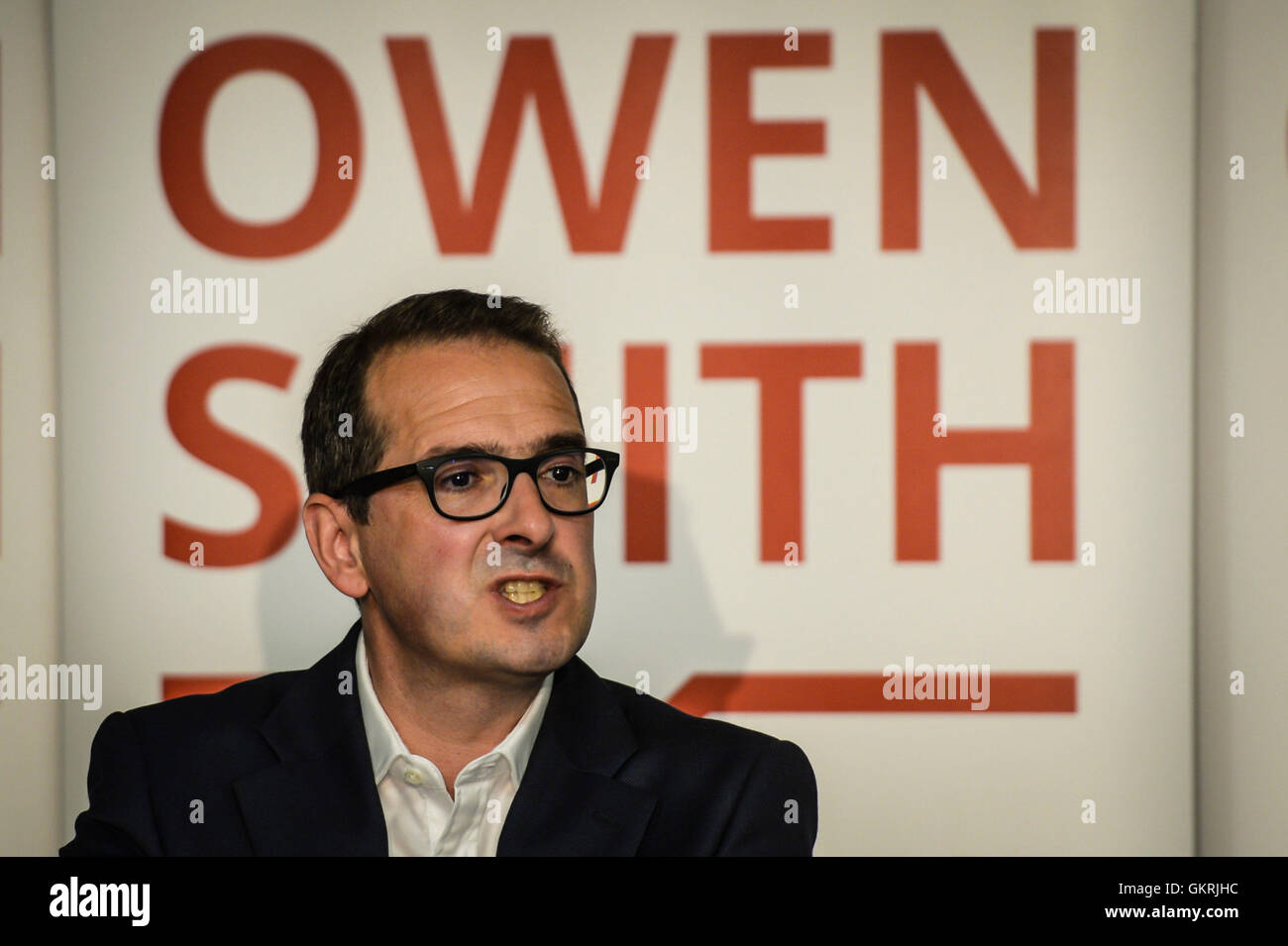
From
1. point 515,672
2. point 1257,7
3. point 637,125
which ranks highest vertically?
point 1257,7

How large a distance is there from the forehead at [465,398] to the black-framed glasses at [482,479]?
3cm

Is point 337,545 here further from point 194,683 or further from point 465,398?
point 194,683

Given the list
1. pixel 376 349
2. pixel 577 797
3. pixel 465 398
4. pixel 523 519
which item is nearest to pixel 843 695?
pixel 577 797

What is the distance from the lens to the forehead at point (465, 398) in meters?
1.57

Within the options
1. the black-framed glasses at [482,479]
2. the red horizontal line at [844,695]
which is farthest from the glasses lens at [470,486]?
the red horizontal line at [844,695]

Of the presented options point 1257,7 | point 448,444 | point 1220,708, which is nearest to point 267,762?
point 448,444

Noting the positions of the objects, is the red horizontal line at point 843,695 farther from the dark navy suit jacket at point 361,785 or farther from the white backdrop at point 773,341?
the dark navy suit jacket at point 361,785

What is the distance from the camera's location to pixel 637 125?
2.21 metres

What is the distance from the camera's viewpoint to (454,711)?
160 centimetres

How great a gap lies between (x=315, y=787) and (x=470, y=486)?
479 millimetres

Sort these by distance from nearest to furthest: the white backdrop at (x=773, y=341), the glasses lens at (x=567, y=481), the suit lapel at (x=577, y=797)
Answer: the suit lapel at (x=577, y=797) → the glasses lens at (x=567, y=481) → the white backdrop at (x=773, y=341)

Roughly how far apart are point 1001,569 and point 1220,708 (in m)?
0.52

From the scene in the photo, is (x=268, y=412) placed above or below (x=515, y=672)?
above
